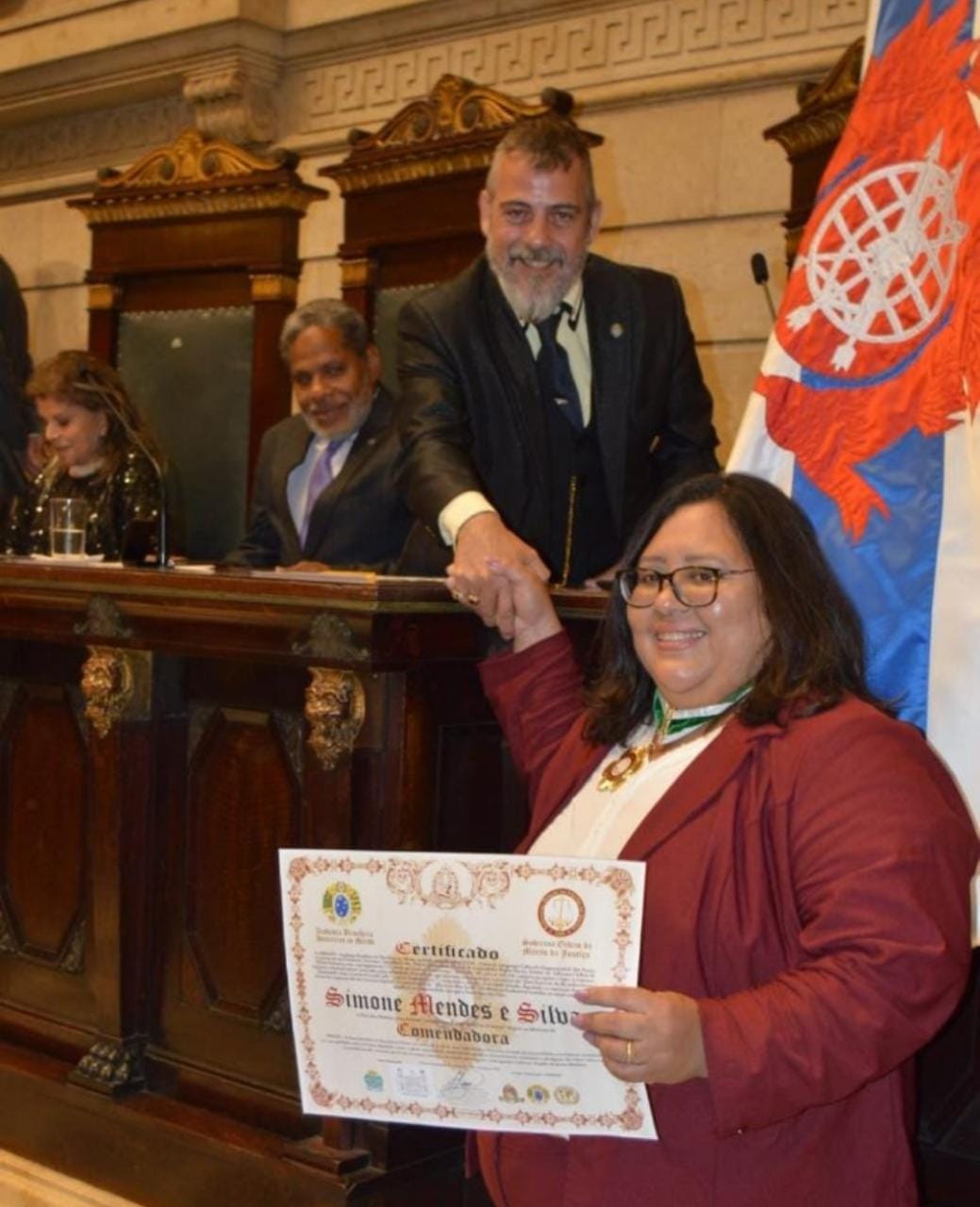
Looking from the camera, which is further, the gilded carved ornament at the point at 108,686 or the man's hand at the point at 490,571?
the gilded carved ornament at the point at 108,686

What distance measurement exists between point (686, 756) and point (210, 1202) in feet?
4.10

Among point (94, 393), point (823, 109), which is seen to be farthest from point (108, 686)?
point (823, 109)

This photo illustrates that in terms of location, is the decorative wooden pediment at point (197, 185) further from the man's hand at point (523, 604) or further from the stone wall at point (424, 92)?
the man's hand at point (523, 604)

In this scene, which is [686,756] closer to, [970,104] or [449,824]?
[449,824]

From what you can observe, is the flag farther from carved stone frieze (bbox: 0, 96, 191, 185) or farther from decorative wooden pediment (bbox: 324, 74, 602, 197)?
carved stone frieze (bbox: 0, 96, 191, 185)

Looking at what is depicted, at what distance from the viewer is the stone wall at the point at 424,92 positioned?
482cm

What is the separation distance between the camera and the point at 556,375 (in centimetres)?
267

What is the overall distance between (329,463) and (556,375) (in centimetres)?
152

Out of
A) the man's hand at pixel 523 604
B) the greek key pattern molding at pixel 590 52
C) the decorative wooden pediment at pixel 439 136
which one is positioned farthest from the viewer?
the decorative wooden pediment at pixel 439 136

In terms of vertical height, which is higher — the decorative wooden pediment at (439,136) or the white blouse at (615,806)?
the decorative wooden pediment at (439,136)

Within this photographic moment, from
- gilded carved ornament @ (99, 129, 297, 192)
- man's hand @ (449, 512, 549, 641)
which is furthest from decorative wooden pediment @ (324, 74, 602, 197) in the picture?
man's hand @ (449, 512, 549, 641)

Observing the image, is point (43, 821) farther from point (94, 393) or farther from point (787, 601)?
point (787, 601)

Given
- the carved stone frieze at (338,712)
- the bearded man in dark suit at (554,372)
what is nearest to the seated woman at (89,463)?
the bearded man in dark suit at (554,372)

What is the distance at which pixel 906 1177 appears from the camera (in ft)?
5.25
